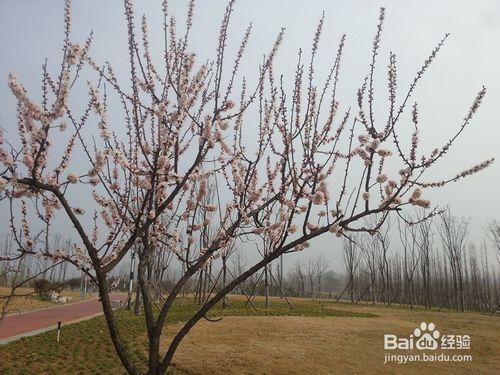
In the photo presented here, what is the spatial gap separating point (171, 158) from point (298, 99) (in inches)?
53.0

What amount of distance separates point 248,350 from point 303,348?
1.40 metres

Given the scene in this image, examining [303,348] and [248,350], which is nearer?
[248,350]

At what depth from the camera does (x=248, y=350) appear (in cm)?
929

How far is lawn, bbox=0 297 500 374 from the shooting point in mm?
7941

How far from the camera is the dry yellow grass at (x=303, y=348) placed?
8.12m

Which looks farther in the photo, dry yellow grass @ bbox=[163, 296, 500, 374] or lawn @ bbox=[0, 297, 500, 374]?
dry yellow grass @ bbox=[163, 296, 500, 374]

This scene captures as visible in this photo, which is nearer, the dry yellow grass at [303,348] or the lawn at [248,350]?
the lawn at [248,350]

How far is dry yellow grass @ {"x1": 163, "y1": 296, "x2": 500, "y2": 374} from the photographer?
320 inches

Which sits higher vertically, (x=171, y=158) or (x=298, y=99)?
(x=298, y=99)

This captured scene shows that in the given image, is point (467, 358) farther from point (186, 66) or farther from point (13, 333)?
point (13, 333)

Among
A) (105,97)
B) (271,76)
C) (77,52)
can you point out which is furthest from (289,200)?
(77,52)

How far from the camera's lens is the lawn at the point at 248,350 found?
794 cm

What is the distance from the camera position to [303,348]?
9.66 meters

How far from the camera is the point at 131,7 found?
3.39 meters
